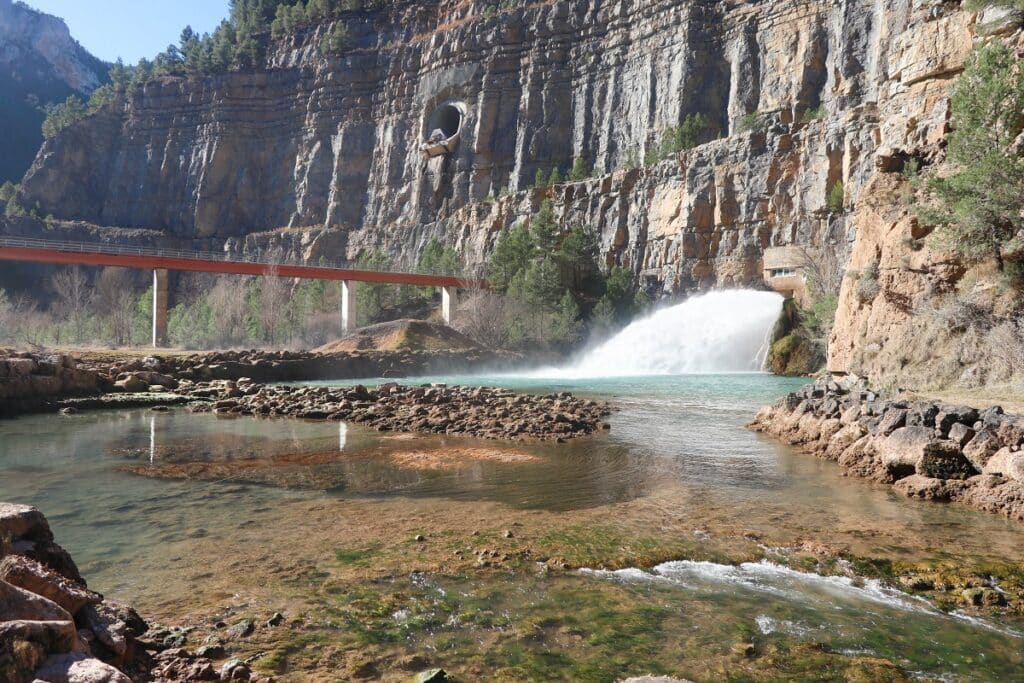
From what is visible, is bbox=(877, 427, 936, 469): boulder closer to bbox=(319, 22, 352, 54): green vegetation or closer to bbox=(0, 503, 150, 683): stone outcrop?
bbox=(0, 503, 150, 683): stone outcrop

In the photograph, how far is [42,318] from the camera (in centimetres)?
6512

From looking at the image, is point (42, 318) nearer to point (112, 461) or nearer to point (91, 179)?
point (91, 179)

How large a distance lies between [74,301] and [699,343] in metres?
60.6

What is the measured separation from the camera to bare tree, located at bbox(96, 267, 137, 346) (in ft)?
178

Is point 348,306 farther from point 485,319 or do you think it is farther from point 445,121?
point 445,121

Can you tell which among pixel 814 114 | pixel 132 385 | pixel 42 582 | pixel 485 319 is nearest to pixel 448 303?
pixel 485 319

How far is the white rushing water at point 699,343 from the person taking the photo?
37031 mm

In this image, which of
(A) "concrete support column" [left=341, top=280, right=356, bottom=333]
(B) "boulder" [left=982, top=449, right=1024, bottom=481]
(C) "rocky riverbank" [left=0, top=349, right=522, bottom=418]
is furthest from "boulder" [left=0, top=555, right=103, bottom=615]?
(A) "concrete support column" [left=341, top=280, right=356, bottom=333]

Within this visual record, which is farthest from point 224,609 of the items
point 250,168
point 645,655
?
point 250,168

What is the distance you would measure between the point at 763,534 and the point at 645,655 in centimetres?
303

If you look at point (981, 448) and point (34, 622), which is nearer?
point (34, 622)

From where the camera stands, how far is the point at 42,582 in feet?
11.6

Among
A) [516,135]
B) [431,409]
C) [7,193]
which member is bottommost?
[431,409]

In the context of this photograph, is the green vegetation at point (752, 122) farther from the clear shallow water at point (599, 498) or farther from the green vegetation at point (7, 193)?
the green vegetation at point (7, 193)
